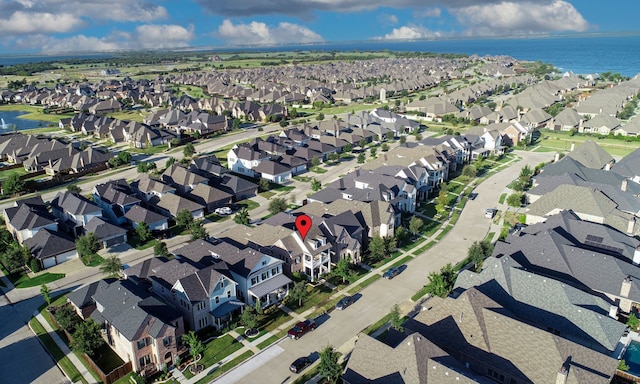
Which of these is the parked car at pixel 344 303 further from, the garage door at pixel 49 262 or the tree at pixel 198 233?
the garage door at pixel 49 262

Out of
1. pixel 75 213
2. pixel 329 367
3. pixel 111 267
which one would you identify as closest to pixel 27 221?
pixel 75 213

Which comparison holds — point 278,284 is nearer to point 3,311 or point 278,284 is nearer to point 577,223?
point 3,311

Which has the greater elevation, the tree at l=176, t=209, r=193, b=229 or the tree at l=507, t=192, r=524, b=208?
the tree at l=176, t=209, r=193, b=229

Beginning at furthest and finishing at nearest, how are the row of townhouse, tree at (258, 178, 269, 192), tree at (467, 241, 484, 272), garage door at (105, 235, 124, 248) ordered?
tree at (258, 178, 269, 192), garage door at (105, 235, 124, 248), tree at (467, 241, 484, 272), the row of townhouse

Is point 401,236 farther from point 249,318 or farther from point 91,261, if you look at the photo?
point 91,261

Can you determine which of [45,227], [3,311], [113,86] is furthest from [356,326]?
[113,86]

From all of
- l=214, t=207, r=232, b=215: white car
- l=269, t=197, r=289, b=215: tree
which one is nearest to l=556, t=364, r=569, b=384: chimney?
l=269, t=197, r=289, b=215: tree

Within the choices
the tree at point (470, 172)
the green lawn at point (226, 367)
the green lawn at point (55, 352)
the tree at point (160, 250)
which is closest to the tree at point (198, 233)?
the tree at point (160, 250)

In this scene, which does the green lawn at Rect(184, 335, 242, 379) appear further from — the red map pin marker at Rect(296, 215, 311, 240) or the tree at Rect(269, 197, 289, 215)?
the tree at Rect(269, 197, 289, 215)
